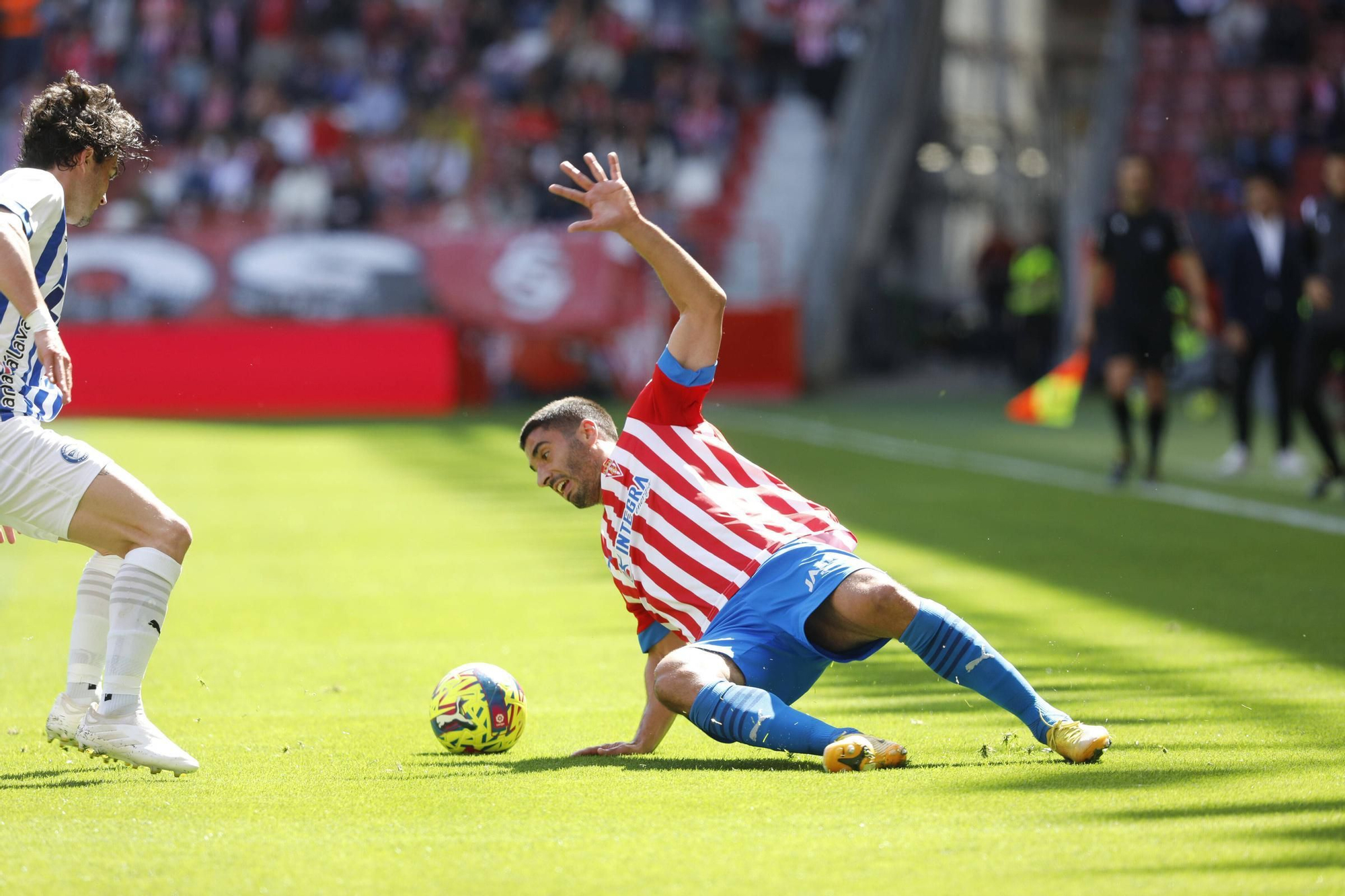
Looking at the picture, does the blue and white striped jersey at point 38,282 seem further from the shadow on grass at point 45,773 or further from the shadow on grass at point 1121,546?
the shadow on grass at point 1121,546

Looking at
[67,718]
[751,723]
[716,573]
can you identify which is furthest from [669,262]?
[67,718]

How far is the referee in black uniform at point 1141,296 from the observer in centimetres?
1330

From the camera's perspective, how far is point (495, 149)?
27344mm

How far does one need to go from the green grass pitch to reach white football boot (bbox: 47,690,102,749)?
0.10m

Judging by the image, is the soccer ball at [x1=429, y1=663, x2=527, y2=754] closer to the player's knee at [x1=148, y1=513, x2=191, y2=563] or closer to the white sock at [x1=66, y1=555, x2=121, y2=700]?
the player's knee at [x1=148, y1=513, x2=191, y2=563]

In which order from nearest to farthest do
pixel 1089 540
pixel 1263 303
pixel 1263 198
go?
pixel 1089 540, pixel 1263 303, pixel 1263 198

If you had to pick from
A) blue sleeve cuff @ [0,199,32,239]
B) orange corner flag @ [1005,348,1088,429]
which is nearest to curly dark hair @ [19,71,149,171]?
blue sleeve cuff @ [0,199,32,239]

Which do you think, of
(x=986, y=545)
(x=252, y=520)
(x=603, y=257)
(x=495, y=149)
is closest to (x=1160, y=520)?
(x=986, y=545)

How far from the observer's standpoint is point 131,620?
202 inches

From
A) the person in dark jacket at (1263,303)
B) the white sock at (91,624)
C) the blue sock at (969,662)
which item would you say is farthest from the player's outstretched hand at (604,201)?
the person in dark jacket at (1263,303)

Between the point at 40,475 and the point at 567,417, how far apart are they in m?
1.49

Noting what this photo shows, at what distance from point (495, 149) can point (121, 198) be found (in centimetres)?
547

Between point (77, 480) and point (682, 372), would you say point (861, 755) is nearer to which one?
point (682, 372)

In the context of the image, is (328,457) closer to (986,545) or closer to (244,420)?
(244,420)
